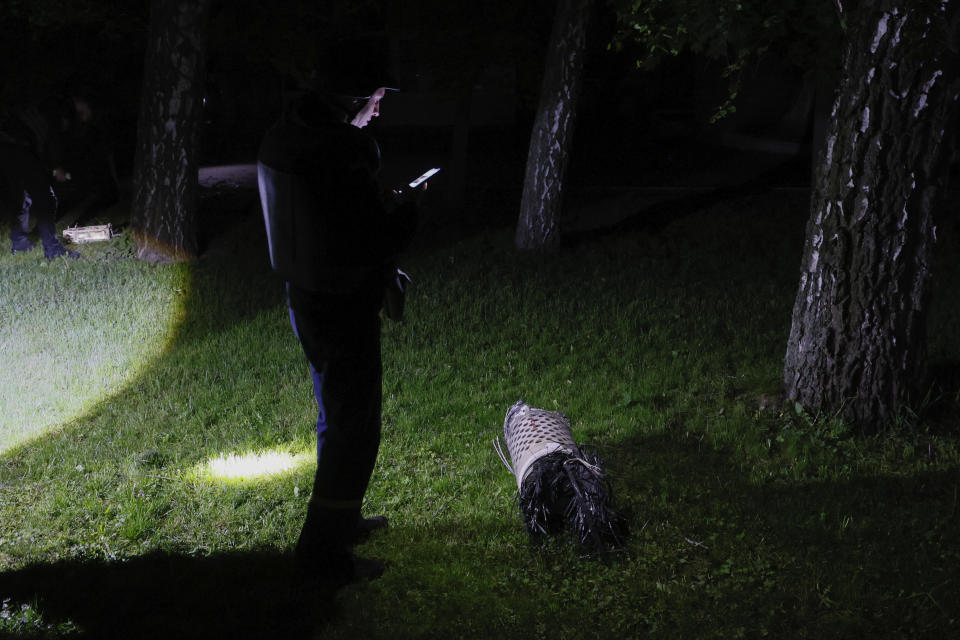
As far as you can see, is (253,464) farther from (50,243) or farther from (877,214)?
(50,243)

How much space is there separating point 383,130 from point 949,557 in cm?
2271

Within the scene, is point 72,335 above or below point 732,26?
below

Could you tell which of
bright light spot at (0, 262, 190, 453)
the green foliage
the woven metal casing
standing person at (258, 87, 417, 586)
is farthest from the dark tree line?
bright light spot at (0, 262, 190, 453)

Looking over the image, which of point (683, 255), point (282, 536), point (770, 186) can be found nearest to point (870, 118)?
point (282, 536)

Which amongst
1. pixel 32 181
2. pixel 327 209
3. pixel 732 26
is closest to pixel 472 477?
pixel 327 209

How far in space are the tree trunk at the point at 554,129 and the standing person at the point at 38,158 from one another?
6080 mm

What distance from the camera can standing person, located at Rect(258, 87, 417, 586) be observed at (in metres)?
3.14

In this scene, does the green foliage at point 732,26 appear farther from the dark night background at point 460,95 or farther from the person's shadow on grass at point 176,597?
the person's shadow on grass at point 176,597

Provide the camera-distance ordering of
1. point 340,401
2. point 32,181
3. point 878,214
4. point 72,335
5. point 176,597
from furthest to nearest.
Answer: point 32,181 < point 72,335 < point 878,214 < point 176,597 < point 340,401

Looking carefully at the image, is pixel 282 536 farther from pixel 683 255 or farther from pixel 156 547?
pixel 683 255

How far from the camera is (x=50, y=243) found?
1076cm

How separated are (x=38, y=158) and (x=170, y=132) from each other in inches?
73.7

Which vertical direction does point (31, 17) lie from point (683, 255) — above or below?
above

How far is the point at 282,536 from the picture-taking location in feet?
13.7
